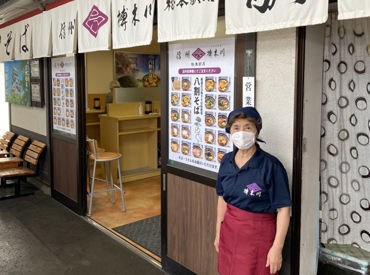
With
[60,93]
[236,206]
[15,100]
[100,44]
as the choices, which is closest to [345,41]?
[236,206]

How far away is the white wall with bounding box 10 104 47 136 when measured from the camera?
6270 mm

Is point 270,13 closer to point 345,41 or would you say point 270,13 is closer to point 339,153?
point 345,41

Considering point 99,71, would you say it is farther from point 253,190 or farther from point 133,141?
point 253,190

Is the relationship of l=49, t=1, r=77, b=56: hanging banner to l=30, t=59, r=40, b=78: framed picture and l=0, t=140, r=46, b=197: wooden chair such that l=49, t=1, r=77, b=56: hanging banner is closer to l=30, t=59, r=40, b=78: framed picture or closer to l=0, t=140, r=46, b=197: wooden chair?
l=30, t=59, r=40, b=78: framed picture

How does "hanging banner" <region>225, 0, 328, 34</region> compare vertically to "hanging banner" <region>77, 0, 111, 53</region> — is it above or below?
below

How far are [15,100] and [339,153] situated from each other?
6.11m

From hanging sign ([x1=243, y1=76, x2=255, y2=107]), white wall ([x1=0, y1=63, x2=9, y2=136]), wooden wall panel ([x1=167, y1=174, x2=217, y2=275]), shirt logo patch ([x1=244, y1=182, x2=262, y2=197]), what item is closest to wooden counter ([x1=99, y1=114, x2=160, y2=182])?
white wall ([x1=0, y1=63, x2=9, y2=136])

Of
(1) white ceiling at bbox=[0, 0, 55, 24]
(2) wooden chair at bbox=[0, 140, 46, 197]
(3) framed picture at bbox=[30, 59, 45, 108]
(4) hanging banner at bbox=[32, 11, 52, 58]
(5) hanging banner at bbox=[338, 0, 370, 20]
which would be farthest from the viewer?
(3) framed picture at bbox=[30, 59, 45, 108]

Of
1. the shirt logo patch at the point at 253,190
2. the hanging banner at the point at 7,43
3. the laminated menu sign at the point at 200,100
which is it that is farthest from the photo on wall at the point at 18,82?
the shirt logo patch at the point at 253,190

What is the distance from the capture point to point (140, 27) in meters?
3.39

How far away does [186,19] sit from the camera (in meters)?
2.92

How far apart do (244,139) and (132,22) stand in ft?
5.73

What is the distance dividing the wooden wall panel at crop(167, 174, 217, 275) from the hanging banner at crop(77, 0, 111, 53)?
1.52m

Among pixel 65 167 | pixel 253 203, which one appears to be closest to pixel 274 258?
pixel 253 203
